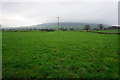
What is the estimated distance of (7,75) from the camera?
4168 millimetres

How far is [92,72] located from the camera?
4434 mm

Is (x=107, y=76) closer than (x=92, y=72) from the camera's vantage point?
Yes

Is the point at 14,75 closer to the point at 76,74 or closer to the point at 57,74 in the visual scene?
the point at 57,74

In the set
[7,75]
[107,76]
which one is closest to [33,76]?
[7,75]

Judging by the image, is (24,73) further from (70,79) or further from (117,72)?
(117,72)

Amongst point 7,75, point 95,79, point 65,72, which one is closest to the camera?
point 95,79

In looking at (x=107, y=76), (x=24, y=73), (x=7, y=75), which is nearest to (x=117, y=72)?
(x=107, y=76)

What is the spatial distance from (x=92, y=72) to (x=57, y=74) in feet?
5.89

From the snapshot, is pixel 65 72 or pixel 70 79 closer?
pixel 70 79

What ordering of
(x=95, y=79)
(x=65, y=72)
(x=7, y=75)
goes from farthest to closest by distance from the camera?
(x=65, y=72)
(x=7, y=75)
(x=95, y=79)

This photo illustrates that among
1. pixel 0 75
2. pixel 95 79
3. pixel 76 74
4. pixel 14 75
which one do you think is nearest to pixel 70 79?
pixel 76 74

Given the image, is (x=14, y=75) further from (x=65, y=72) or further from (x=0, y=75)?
(x=65, y=72)

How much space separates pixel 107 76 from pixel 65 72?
199 centimetres

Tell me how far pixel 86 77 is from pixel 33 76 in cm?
248
